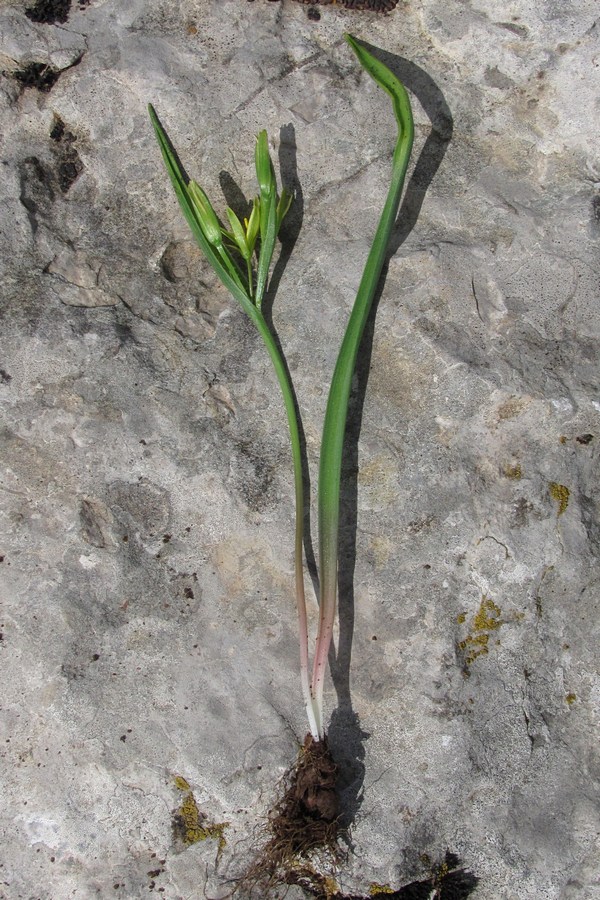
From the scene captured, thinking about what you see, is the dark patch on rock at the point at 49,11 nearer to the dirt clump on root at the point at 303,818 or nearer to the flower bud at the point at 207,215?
the flower bud at the point at 207,215

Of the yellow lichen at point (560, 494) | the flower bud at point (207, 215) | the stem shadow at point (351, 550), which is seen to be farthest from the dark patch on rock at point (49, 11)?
the yellow lichen at point (560, 494)

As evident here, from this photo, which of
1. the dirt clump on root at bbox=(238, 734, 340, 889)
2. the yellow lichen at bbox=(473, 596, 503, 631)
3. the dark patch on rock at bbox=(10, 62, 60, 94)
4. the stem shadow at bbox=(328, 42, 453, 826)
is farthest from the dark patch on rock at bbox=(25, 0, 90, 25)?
the dirt clump on root at bbox=(238, 734, 340, 889)

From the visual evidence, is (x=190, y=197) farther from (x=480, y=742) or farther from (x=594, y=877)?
(x=594, y=877)

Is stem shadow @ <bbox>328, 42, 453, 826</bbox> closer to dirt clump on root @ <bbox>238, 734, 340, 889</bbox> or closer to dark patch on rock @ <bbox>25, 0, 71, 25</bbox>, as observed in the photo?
dirt clump on root @ <bbox>238, 734, 340, 889</bbox>

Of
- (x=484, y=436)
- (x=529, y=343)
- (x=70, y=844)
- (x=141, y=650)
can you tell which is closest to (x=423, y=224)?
(x=529, y=343)

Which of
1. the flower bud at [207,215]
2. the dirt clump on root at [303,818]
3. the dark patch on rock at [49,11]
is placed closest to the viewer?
the dirt clump on root at [303,818]

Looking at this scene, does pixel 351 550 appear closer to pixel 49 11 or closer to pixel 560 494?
pixel 560 494
